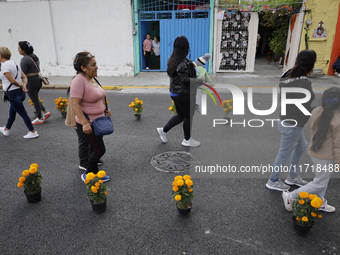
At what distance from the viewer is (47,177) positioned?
13.7 feet

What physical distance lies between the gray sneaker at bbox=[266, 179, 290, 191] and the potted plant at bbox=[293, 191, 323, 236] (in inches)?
33.4

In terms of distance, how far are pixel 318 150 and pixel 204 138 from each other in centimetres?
287

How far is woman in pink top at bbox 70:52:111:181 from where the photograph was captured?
324cm

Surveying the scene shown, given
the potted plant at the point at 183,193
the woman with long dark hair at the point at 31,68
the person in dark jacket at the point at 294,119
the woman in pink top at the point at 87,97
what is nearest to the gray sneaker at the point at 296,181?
the person in dark jacket at the point at 294,119

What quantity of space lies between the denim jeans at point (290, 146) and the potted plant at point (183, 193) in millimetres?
1321

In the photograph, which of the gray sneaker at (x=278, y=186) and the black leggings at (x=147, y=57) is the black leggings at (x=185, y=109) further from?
the black leggings at (x=147, y=57)

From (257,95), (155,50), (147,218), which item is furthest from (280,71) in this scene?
(147,218)

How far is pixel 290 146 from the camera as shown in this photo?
11.0 ft

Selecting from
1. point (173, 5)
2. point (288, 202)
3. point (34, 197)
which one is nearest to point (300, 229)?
point (288, 202)

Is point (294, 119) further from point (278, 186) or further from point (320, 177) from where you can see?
point (278, 186)

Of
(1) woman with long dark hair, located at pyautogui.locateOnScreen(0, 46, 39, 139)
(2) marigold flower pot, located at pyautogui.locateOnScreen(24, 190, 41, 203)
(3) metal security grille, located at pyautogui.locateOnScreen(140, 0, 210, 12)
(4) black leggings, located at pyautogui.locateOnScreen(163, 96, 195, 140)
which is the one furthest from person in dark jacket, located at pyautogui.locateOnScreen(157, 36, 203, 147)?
(3) metal security grille, located at pyautogui.locateOnScreen(140, 0, 210, 12)

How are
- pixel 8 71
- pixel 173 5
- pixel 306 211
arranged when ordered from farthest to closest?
pixel 173 5 → pixel 8 71 → pixel 306 211

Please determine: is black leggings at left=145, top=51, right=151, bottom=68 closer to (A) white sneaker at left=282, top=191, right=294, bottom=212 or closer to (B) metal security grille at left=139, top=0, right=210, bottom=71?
(B) metal security grille at left=139, top=0, right=210, bottom=71

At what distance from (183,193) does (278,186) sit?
1.50 m
